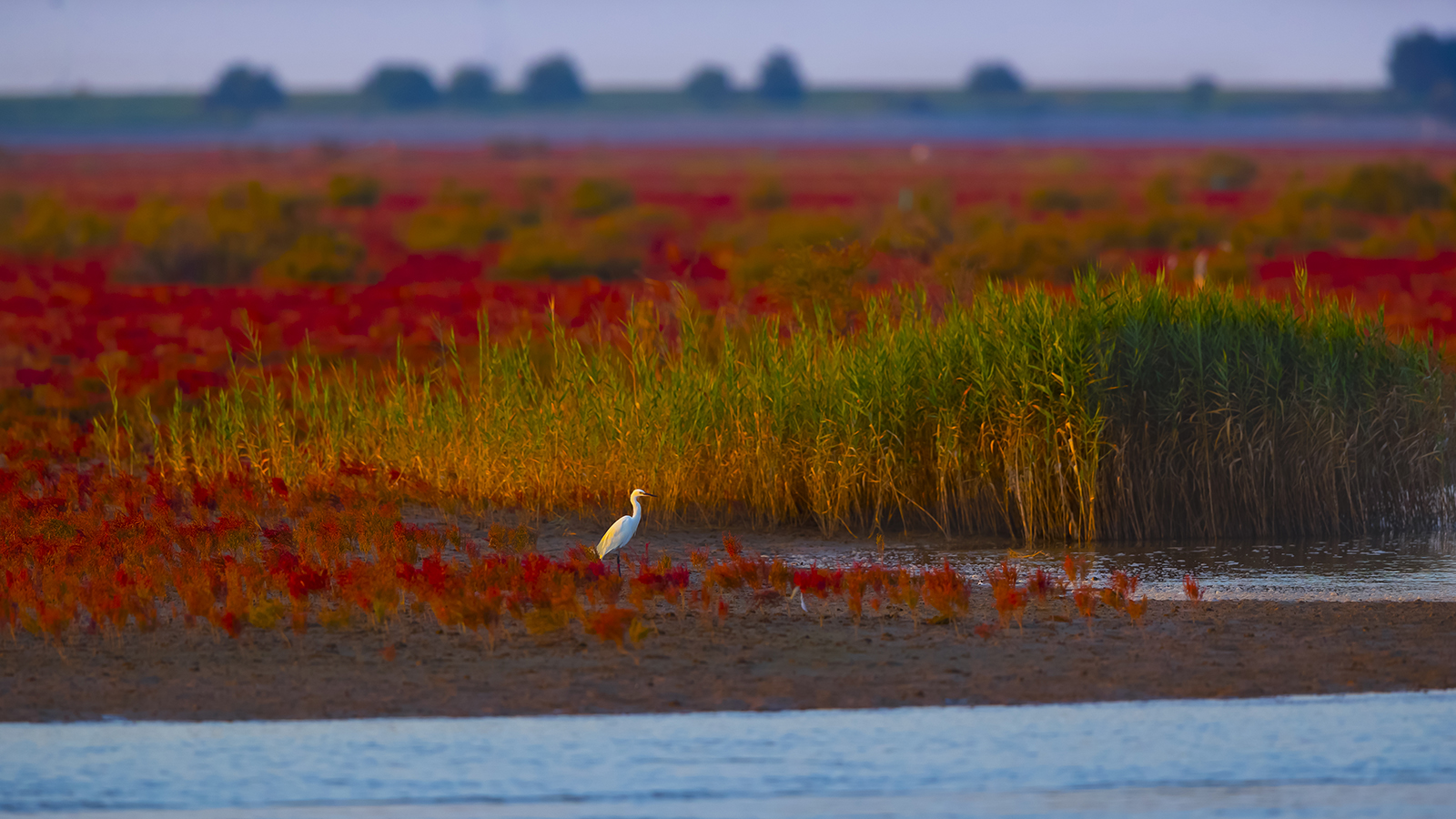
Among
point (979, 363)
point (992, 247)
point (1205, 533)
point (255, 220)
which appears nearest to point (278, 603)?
point (979, 363)

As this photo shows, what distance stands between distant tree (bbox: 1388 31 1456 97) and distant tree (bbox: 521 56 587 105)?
77.6 metres

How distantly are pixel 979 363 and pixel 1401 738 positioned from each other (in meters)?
4.56

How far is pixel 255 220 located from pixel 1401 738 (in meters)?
37.7

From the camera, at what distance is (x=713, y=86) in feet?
544

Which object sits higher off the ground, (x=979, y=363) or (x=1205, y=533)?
(x=979, y=363)

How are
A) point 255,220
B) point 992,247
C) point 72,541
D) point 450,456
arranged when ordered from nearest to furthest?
point 72,541, point 450,456, point 992,247, point 255,220

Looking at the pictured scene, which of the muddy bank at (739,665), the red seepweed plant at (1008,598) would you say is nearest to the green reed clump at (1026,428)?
the red seepweed plant at (1008,598)

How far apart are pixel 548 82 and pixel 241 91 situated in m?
30.0

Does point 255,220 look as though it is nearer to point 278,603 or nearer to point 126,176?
point 278,603

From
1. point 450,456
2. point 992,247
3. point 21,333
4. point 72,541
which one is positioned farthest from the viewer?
point 992,247

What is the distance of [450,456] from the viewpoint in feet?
35.0

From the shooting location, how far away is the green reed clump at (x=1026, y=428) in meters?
9.67

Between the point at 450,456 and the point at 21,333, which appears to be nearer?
the point at 450,456

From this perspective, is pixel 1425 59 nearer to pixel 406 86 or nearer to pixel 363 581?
pixel 406 86
